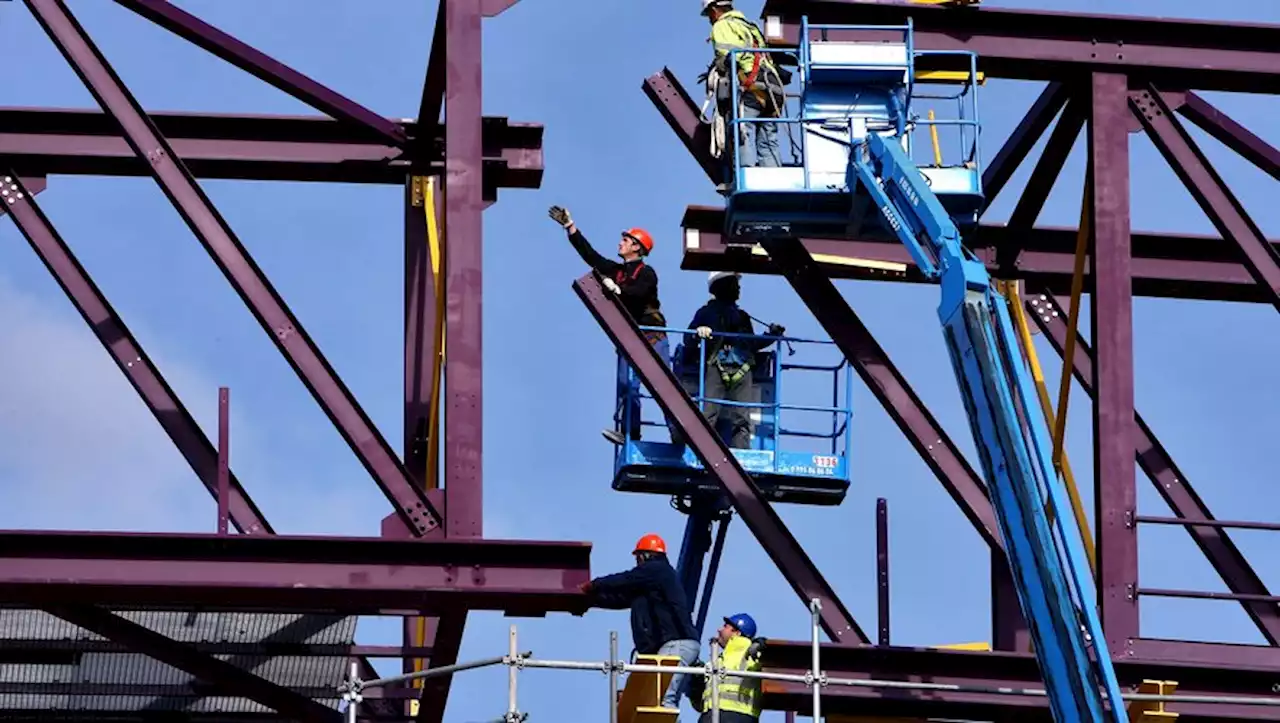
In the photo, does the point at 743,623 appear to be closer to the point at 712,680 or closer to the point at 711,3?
the point at 712,680

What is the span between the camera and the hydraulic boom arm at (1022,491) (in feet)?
80.3

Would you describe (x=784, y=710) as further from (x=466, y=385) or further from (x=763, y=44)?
(x=763, y=44)

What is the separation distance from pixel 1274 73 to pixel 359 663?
9.99 metres

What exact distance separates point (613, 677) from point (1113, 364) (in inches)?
220

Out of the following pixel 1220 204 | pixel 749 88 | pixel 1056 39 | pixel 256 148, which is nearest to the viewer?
pixel 1220 204

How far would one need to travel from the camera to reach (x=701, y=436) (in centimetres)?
2884

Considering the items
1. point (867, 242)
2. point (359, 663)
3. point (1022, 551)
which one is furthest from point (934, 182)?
point (359, 663)

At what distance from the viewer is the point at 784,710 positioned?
2769 cm

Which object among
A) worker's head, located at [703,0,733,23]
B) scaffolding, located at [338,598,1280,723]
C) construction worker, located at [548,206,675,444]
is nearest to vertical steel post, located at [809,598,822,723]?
scaffolding, located at [338,598,1280,723]

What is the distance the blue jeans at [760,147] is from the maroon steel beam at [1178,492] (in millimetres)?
3372

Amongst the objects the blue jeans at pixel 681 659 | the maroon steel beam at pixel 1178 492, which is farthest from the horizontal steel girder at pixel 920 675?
the maroon steel beam at pixel 1178 492

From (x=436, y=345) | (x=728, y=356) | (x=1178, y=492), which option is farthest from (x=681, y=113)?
(x=1178, y=492)

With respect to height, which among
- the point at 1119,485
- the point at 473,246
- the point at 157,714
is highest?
the point at 473,246

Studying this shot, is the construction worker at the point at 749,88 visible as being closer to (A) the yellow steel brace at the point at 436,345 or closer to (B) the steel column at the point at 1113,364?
(A) the yellow steel brace at the point at 436,345
